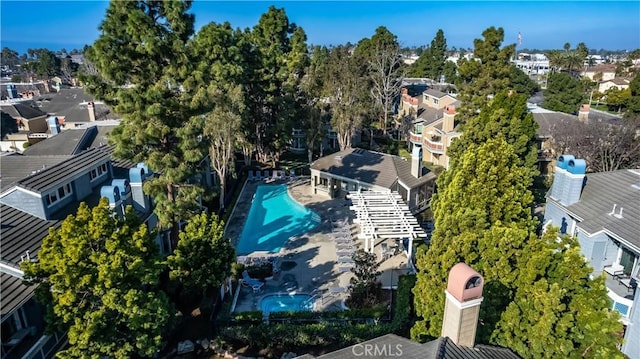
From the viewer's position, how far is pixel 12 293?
12.8 meters

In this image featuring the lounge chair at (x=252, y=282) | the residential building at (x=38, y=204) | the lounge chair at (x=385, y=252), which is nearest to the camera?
the residential building at (x=38, y=204)

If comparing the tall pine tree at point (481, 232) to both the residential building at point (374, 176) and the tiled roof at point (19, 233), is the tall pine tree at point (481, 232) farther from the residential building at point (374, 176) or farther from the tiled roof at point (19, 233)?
the tiled roof at point (19, 233)

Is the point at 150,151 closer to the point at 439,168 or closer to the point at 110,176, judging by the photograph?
the point at 110,176

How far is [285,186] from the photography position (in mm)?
35281

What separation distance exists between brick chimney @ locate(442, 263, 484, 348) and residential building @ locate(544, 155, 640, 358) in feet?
19.3

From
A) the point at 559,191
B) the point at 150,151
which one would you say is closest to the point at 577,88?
the point at 559,191

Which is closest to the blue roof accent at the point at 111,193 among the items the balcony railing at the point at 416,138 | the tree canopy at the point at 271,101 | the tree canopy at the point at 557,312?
the tree canopy at the point at 557,312

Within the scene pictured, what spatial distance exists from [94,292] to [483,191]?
1437 centimetres

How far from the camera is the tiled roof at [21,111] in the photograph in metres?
46.7

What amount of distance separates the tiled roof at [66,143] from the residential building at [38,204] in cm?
8

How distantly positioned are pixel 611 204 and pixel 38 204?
79.9 ft

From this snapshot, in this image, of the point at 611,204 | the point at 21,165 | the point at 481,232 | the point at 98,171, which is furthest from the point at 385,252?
the point at 21,165

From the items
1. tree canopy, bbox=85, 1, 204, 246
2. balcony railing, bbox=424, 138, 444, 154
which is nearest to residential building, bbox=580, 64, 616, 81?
balcony railing, bbox=424, 138, 444, 154

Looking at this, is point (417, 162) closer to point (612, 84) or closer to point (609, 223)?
point (609, 223)
